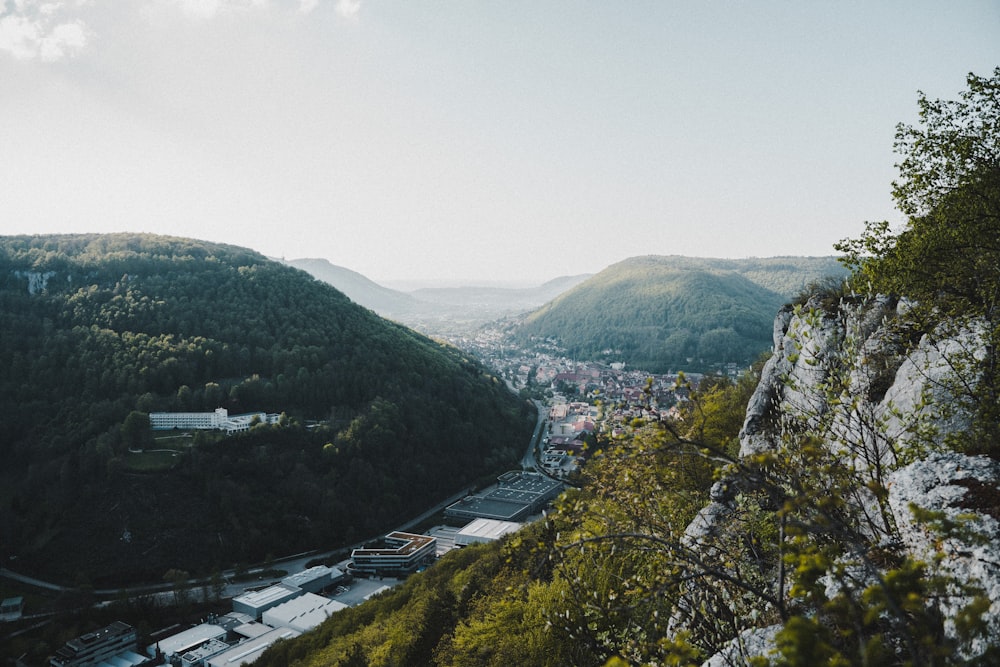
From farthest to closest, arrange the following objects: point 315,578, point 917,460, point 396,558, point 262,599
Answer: point 396,558 → point 315,578 → point 262,599 → point 917,460

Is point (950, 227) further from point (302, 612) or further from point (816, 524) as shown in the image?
point (302, 612)

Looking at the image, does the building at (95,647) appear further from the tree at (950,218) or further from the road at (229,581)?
the tree at (950,218)

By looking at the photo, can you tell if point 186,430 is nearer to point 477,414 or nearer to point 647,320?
point 477,414

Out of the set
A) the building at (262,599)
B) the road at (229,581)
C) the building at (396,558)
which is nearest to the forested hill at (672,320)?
the building at (396,558)

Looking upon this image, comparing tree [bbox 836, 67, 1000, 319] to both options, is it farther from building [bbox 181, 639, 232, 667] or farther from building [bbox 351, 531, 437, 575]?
building [bbox 351, 531, 437, 575]

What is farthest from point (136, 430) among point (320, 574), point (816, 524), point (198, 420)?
point (816, 524)

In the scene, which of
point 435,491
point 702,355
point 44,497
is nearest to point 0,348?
point 44,497

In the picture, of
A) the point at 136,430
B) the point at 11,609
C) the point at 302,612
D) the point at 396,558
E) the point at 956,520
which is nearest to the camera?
the point at 956,520
